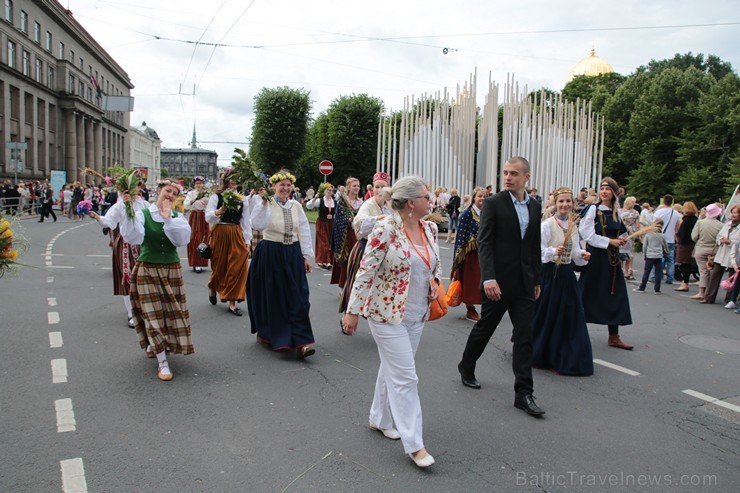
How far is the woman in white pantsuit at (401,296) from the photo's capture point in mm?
3766

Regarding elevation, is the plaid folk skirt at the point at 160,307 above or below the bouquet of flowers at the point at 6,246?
below

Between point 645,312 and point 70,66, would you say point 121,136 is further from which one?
point 645,312

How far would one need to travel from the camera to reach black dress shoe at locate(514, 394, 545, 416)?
15.3ft

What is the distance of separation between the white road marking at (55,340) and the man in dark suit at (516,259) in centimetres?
472

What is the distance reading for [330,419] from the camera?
4.51 m

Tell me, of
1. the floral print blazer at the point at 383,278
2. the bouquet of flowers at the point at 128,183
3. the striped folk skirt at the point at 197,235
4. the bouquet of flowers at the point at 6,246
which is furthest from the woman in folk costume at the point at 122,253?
the striped folk skirt at the point at 197,235

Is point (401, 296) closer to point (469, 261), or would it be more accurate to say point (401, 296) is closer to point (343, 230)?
point (469, 261)

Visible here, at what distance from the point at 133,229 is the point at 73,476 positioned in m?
2.48

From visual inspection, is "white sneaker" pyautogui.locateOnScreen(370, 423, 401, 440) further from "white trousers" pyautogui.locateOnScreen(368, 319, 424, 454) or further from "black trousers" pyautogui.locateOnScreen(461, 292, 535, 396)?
"black trousers" pyautogui.locateOnScreen(461, 292, 535, 396)

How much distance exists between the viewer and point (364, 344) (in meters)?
6.80

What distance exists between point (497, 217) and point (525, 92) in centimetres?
2249

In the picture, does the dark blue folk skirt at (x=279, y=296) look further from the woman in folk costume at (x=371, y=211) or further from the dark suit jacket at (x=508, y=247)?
the dark suit jacket at (x=508, y=247)

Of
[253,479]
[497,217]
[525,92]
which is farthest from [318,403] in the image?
[525,92]

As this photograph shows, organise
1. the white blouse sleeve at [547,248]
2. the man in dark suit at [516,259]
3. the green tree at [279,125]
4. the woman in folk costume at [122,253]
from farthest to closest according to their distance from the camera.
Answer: the green tree at [279,125] < the woman in folk costume at [122,253] < the white blouse sleeve at [547,248] < the man in dark suit at [516,259]
